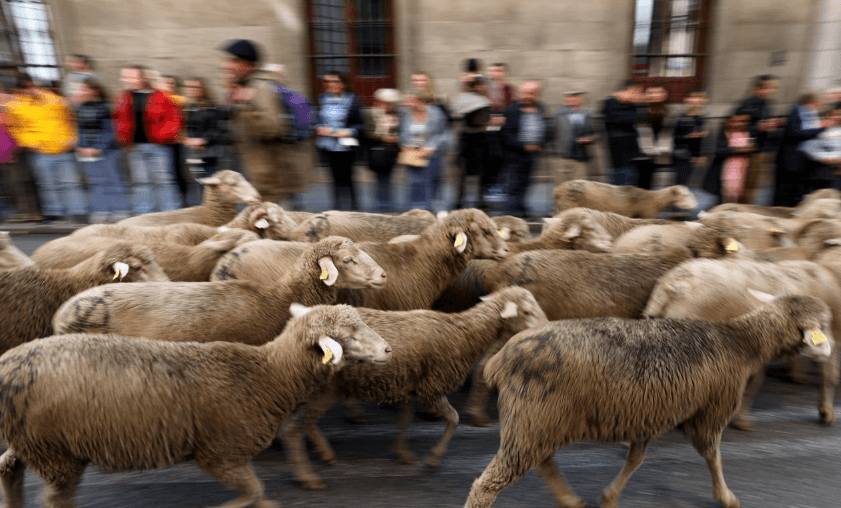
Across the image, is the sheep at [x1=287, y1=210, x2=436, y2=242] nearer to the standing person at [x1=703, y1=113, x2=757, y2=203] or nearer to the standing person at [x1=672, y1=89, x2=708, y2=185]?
the standing person at [x1=672, y1=89, x2=708, y2=185]

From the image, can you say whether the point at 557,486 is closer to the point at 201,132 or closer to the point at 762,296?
the point at 762,296

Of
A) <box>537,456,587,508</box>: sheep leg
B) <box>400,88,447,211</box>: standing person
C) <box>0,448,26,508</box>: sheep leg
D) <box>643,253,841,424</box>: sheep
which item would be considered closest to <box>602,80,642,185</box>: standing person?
<box>400,88,447,211</box>: standing person

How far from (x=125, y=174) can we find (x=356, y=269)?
19.6 feet

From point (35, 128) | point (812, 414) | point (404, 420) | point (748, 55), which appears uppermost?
point (748, 55)

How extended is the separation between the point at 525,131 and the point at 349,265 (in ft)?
14.4

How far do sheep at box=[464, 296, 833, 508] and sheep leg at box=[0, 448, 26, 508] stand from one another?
2.39 meters

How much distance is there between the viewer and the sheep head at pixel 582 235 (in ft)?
17.1

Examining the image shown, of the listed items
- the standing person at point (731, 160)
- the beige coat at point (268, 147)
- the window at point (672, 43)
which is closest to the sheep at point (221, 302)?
the beige coat at point (268, 147)

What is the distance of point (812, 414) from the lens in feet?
14.5

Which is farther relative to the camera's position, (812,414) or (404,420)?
(812,414)

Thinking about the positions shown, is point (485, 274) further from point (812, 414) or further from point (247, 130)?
point (247, 130)

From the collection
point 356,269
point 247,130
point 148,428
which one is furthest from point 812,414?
point 247,130

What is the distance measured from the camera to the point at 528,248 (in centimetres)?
519

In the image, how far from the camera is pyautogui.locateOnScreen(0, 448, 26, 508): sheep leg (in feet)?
10.2
